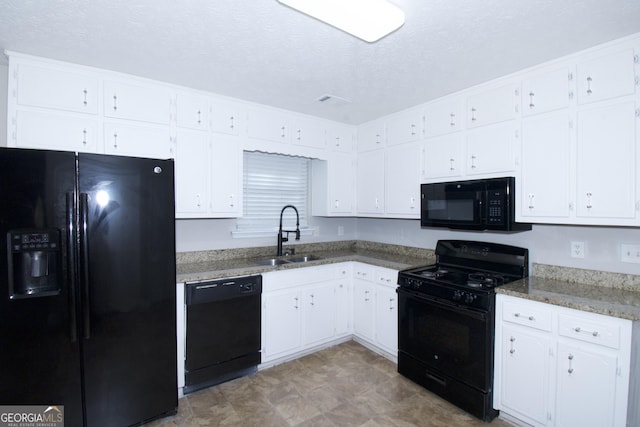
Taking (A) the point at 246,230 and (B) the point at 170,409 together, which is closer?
(B) the point at 170,409

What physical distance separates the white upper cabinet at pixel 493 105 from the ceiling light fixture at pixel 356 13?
137cm

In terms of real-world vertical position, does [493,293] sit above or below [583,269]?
below

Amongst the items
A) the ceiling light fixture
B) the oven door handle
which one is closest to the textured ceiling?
the ceiling light fixture

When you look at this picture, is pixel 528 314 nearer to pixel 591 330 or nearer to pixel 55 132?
pixel 591 330

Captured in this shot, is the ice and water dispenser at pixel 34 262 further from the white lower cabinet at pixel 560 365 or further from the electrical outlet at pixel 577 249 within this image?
the electrical outlet at pixel 577 249

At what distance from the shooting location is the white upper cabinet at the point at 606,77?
1.89 metres

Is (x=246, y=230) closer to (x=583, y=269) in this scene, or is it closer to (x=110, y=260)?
(x=110, y=260)

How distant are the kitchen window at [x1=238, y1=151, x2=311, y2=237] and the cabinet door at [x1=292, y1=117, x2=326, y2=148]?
0.36 metres

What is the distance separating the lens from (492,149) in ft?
8.33

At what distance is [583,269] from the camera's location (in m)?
2.30

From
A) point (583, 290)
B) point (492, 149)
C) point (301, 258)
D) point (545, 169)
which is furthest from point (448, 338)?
point (301, 258)

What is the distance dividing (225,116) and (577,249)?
316 cm

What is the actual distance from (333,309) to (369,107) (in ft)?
7.17

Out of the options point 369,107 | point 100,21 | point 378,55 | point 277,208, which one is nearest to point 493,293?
point 378,55
